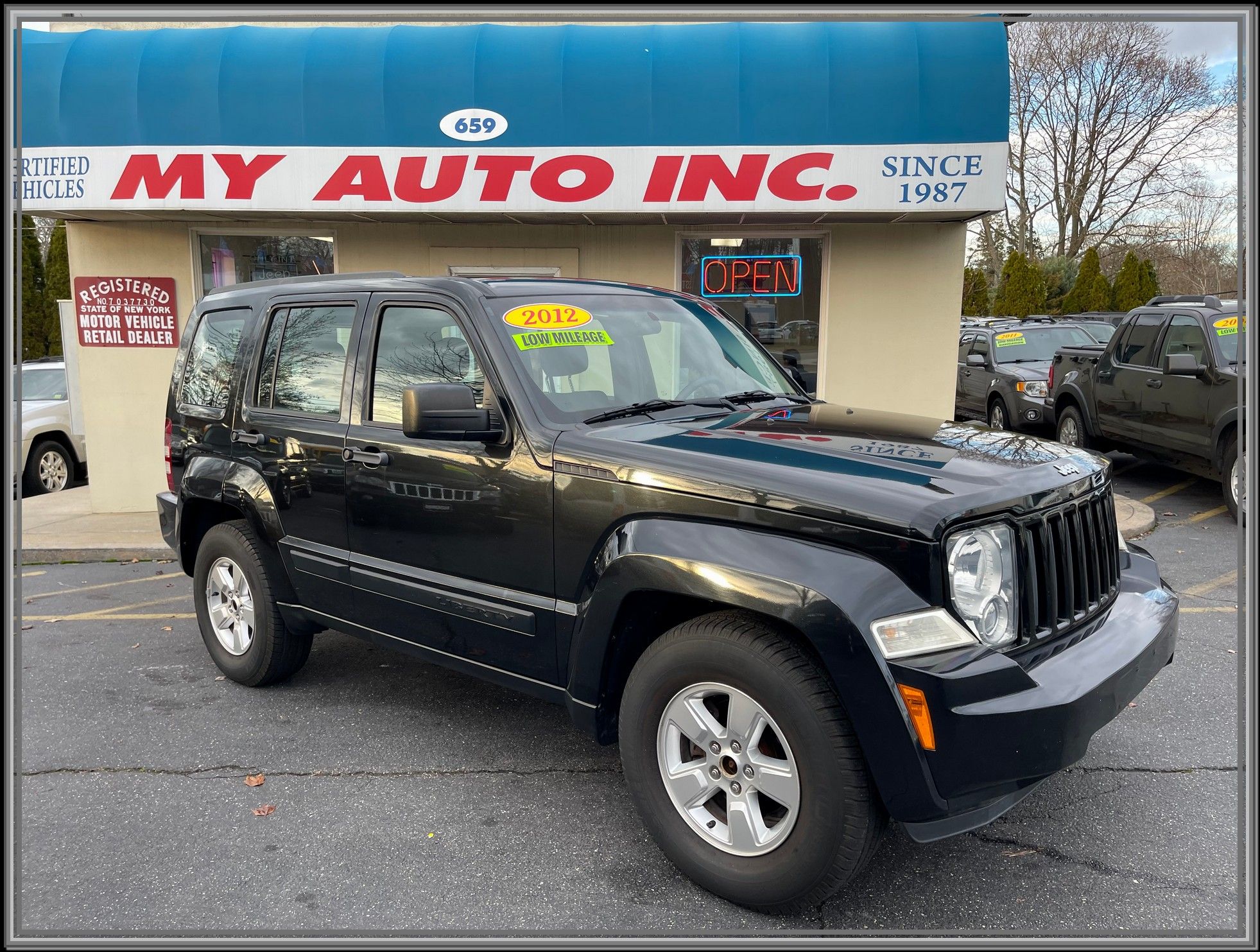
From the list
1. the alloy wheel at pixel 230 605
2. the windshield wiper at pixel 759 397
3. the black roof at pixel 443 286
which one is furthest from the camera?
the alloy wheel at pixel 230 605

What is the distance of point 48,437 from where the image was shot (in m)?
12.1

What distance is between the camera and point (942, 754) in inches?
103

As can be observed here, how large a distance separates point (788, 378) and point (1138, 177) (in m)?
38.8

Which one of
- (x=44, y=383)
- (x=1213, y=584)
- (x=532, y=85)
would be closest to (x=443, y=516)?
(x=532, y=85)

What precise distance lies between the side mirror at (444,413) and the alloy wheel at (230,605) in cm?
198

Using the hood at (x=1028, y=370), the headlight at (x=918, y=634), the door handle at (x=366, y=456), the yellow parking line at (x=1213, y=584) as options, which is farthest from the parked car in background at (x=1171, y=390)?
the door handle at (x=366, y=456)

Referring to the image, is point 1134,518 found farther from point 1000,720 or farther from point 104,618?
point 104,618

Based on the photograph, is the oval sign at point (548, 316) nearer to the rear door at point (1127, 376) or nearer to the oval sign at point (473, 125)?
the oval sign at point (473, 125)

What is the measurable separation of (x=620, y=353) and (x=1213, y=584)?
5309mm

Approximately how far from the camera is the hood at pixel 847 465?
279 centimetres

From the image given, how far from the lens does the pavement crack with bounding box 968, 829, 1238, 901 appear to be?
10.1 feet

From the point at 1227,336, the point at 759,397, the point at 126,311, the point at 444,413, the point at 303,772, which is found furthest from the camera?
the point at 126,311

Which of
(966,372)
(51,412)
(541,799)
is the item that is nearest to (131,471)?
(51,412)

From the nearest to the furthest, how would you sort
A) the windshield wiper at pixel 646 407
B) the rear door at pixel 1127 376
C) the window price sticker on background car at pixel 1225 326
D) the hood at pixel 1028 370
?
the windshield wiper at pixel 646 407 < the window price sticker on background car at pixel 1225 326 < the rear door at pixel 1127 376 < the hood at pixel 1028 370
